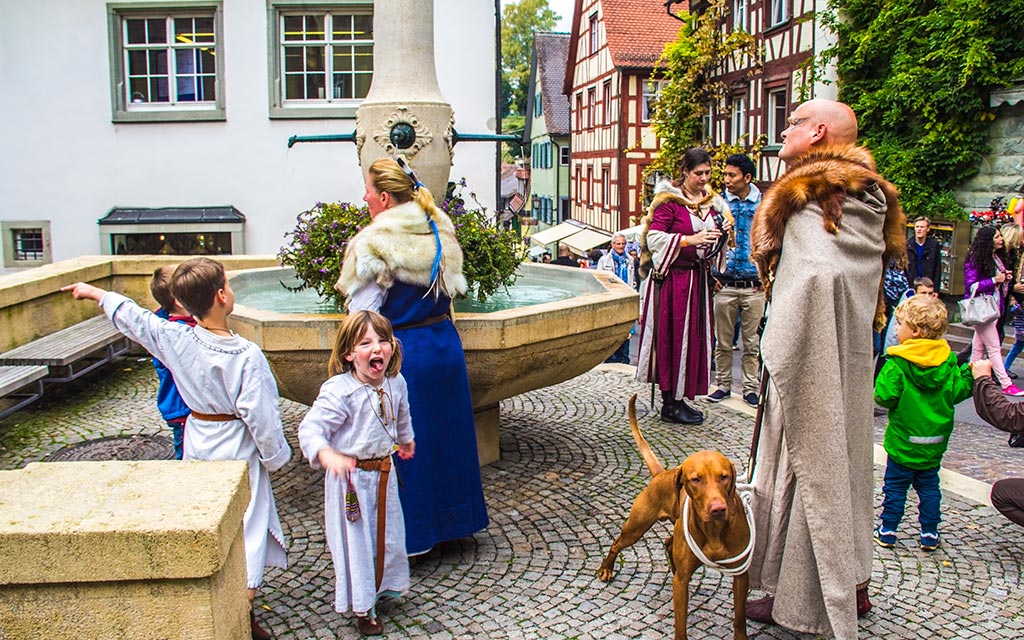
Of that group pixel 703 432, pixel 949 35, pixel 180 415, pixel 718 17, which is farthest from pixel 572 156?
pixel 180 415

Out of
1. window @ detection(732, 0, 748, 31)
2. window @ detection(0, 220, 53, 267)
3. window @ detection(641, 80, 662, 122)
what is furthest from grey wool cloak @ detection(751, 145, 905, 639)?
window @ detection(641, 80, 662, 122)

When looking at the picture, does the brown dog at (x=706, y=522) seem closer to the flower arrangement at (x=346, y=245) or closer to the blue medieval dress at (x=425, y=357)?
the blue medieval dress at (x=425, y=357)

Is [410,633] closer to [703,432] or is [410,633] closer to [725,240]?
[703,432]

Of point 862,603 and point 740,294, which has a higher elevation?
point 740,294

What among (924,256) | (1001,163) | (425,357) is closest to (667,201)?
(425,357)

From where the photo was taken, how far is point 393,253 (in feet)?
13.3

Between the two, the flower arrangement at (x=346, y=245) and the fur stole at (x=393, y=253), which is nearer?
the fur stole at (x=393, y=253)

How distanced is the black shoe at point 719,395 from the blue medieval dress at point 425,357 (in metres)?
3.42

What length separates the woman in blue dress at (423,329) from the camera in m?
4.08

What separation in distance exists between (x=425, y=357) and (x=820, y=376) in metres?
1.73

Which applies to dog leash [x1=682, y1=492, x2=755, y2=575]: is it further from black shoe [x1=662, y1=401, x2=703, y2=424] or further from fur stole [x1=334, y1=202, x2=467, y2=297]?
black shoe [x1=662, y1=401, x2=703, y2=424]

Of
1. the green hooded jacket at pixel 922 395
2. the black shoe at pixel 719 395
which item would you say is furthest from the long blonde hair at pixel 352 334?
the black shoe at pixel 719 395

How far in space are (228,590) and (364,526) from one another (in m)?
0.76

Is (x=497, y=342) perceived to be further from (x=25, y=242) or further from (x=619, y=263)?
(x=25, y=242)
